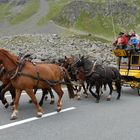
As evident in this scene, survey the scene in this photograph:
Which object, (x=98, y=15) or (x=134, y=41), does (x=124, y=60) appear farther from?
(x=98, y=15)

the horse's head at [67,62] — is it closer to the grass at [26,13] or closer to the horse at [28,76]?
the horse at [28,76]

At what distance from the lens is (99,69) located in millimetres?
15984

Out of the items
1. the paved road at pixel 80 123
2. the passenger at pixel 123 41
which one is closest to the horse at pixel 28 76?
the paved road at pixel 80 123

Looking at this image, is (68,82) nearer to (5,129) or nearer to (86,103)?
(86,103)

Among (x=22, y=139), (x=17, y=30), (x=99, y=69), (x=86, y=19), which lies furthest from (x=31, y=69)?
(x=86, y=19)

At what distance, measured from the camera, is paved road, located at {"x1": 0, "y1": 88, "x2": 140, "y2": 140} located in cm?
985

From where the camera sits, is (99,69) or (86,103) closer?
(86,103)

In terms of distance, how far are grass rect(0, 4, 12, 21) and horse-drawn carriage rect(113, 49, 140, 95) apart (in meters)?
95.7

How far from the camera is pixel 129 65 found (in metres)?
18.6

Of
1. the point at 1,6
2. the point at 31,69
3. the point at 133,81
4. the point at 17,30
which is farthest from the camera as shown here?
the point at 1,6

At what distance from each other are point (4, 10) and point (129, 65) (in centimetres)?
10747

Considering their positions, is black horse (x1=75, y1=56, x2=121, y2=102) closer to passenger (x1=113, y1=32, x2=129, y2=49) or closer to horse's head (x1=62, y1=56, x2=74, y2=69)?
horse's head (x1=62, y1=56, x2=74, y2=69)

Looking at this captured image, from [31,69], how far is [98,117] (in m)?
2.35

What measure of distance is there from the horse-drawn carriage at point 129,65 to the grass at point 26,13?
8609 cm
